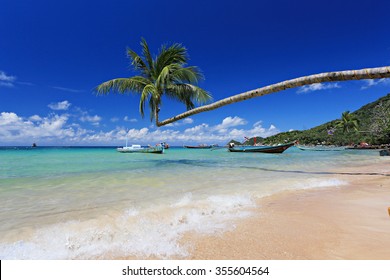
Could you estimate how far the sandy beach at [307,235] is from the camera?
1.89 m

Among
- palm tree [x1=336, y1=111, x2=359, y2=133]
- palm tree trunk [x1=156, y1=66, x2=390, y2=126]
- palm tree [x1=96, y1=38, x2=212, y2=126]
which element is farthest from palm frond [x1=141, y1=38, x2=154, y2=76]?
palm tree [x1=336, y1=111, x2=359, y2=133]

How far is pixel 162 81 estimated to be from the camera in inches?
498

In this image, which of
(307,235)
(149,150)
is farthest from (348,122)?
(307,235)

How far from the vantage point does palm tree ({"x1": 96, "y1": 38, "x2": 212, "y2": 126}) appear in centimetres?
1281

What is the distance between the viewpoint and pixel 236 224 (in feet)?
8.82

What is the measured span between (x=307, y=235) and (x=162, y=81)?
38.2ft

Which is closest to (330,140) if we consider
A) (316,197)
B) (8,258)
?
(316,197)

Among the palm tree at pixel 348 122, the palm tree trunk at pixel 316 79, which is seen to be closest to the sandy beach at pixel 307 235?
the palm tree trunk at pixel 316 79

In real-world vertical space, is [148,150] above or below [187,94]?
below

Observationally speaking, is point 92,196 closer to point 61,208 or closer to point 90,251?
point 61,208

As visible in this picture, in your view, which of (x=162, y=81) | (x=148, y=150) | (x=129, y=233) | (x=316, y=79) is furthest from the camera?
(x=148, y=150)

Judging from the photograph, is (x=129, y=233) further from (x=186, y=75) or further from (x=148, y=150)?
(x=148, y=150)
